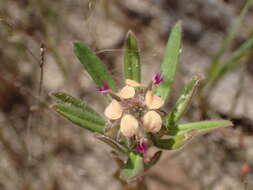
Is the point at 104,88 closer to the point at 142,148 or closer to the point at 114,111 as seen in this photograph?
the point at 114,111

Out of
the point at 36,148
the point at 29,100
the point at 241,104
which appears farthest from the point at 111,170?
the point at 241,104

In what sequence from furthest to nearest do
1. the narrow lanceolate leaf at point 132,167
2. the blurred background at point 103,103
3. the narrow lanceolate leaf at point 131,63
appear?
the blurred background at point 103,103 → the narrow lanceolate leaf at point 131,63 → the narrow lanceolate leaf at point 132,167

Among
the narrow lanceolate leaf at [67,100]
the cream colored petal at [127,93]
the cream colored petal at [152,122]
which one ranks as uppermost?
the cream colored petal at [127,93]

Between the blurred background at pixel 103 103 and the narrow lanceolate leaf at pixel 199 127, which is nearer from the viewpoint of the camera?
the narrow lanceolate leaf at pixel 199 127

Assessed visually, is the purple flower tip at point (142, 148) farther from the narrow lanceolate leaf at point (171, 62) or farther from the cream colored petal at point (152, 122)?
the narrow lanceolate leaf at point (171, 62)

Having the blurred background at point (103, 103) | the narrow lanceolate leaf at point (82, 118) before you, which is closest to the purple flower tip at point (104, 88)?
the narrow lanceolate leaf at point (82, 118)

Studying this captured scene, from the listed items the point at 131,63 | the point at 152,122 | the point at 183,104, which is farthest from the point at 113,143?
the point at 131,63

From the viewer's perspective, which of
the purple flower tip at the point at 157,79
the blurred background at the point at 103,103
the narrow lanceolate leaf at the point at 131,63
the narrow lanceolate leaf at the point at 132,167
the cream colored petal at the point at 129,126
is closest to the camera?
the cream colored petal at the point at 129,126
